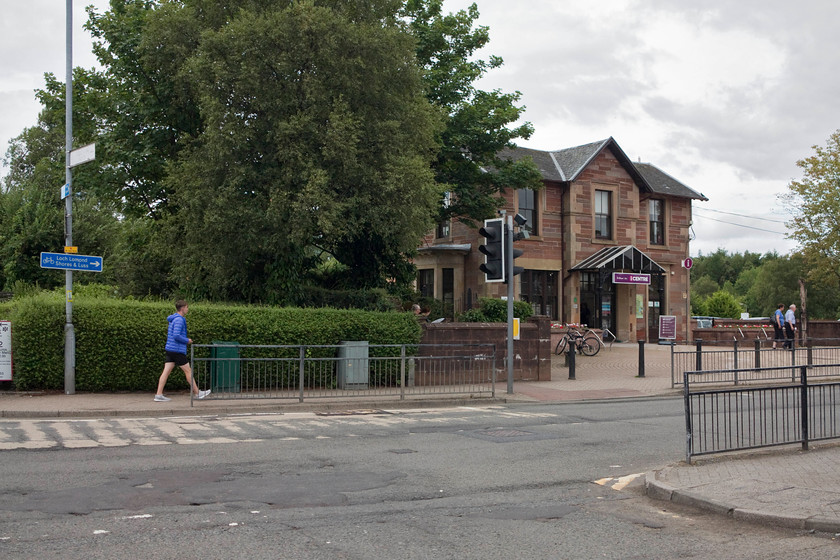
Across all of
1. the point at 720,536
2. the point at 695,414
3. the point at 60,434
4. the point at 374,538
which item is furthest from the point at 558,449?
the point at 60,434

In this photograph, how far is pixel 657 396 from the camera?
17.7 metres

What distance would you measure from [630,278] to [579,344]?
7.65 m

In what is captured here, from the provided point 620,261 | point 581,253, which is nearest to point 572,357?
point 620,261

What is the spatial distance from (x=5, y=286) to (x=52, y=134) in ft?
72.3

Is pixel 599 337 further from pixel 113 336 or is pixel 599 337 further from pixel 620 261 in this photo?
pixel 113 336

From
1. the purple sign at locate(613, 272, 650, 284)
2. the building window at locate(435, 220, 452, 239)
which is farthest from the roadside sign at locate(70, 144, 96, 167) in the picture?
the purple sign at locate(613, 272, 650, 284)

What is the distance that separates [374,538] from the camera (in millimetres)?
5832

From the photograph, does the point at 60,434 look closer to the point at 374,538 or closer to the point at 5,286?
the point at 374,538

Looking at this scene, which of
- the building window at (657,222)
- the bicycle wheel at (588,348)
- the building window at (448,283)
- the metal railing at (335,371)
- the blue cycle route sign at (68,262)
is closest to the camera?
the blue cycle route sign at (68,262)

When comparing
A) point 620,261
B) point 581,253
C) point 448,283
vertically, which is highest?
point 581,253

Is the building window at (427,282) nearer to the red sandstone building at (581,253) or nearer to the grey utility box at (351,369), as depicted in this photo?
the red sandstone building at (581,253)

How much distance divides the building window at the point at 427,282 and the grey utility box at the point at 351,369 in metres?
18.2

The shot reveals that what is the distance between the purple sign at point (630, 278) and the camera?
1326 inches

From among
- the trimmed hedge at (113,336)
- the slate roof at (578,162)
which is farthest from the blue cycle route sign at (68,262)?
the slate roof at (578,162)
